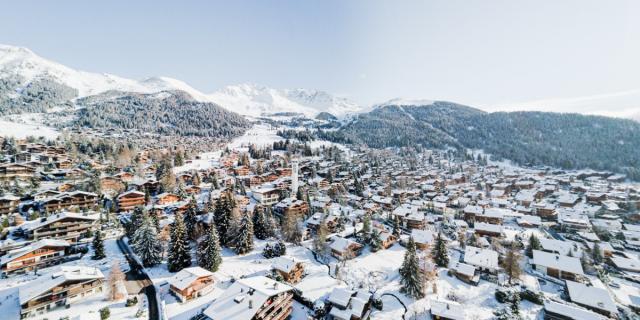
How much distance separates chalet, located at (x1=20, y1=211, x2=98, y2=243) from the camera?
42656 mm

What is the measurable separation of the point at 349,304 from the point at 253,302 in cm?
1198

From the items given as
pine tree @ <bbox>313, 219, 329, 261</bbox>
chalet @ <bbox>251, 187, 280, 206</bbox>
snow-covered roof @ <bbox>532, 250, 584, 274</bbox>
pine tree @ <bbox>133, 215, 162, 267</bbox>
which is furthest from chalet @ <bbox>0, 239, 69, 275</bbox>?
snow-covered roof @ <bbox>532, 250, 584, 274</bbox>

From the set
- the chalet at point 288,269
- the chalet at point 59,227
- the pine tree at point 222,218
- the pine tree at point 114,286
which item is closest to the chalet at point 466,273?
the chalet at point 288,269

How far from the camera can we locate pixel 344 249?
45.9 m

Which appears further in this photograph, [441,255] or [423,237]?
[423,237]

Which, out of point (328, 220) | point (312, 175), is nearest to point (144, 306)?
point (328, 220)

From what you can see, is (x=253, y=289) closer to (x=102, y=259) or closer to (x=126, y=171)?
(x=102, y=259)

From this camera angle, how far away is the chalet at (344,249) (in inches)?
1805

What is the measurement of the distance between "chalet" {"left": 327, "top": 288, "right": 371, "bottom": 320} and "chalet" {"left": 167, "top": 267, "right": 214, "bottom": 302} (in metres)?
16.3

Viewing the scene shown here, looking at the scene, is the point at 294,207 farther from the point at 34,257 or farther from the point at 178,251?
the point at 34,257

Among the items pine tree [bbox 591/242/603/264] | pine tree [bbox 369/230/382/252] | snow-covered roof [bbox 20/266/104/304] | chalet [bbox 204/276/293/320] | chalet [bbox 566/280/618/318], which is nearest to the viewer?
chalet [bbox 204/276/293/320]

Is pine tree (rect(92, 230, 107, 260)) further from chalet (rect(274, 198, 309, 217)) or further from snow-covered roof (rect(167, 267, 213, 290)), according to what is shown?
chalet (rect(274, 198, 309, 217))

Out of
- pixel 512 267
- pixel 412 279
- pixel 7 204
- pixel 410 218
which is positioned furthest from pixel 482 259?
pixel 7 204

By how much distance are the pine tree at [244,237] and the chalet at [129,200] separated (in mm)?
33161
